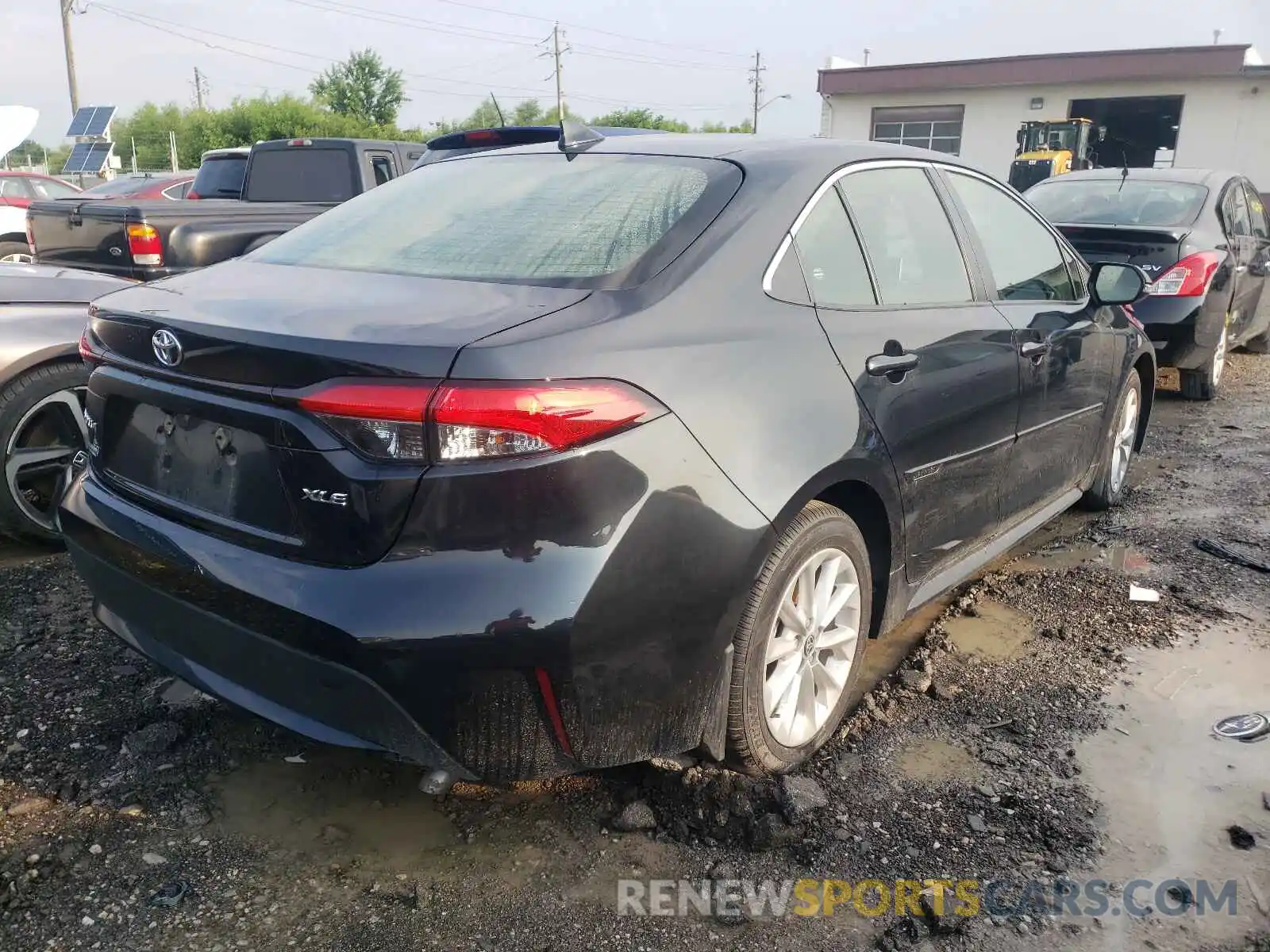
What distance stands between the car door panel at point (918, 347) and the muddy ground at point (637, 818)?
0.60 m

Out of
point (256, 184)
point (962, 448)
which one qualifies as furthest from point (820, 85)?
point (962, 448)

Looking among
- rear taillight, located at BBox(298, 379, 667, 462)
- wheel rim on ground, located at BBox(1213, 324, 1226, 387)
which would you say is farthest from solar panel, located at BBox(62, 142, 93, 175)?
rear taillight, located at BBox(298, 379, 667, 462)

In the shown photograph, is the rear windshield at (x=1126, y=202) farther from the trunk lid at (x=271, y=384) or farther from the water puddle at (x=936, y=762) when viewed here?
the trunk lid at (x=271, y=384)

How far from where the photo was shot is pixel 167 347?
7.36 ft

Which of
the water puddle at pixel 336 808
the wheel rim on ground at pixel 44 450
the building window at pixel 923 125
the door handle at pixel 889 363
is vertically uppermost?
the building window at pixel 923 125

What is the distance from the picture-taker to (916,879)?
7.65 ft

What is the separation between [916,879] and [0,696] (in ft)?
8.75

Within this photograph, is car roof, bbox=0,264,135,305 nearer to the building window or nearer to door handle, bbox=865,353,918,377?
door handle, bbox=865,353,918,377

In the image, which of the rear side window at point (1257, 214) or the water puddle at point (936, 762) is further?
the rear side window at point (1257, 214)

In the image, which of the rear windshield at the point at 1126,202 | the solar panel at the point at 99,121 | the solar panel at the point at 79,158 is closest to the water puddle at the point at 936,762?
the rear windshield at the point at 1126,202

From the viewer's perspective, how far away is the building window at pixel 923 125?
3234cm

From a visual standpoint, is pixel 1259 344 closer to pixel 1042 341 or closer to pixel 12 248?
pixel 1042 341

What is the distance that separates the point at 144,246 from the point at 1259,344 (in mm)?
10114

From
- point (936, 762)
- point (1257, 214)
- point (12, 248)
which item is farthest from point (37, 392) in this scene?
point (12, 248)
